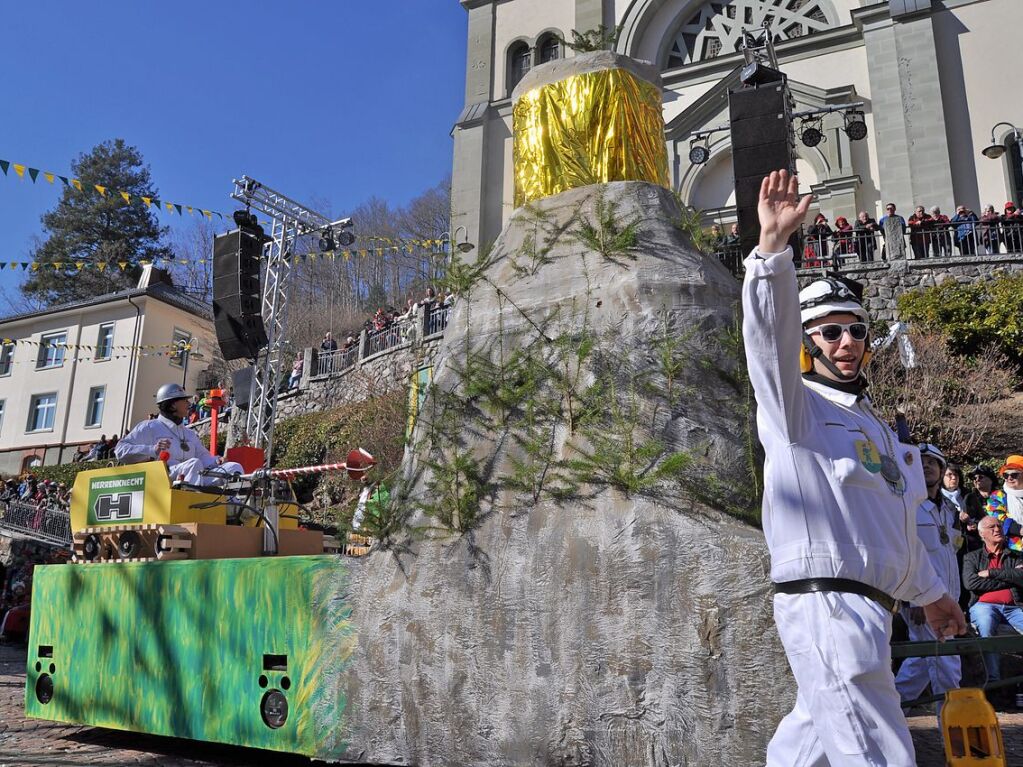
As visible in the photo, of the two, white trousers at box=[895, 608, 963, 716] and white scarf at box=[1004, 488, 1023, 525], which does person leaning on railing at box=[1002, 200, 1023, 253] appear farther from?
white trousers at box=[895, 608, 963, 716]

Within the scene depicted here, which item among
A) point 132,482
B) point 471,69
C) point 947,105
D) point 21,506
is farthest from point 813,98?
point 21,506

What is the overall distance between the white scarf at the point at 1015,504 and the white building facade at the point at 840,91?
12.0 m

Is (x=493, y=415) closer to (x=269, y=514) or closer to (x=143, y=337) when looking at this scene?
(x=269, y=514)

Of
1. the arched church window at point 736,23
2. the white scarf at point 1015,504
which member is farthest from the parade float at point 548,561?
the arched church window at point 736,23

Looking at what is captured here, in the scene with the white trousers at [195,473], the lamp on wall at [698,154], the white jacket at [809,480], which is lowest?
the white jacket at [809,480]

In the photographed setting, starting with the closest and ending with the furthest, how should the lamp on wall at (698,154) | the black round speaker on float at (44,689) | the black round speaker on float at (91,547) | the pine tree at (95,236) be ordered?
the black round speaker on float at (44,689) → the black round speaker on float at (91,547) → the lamp on wall at (698,154) → the pine tree at (95,236)

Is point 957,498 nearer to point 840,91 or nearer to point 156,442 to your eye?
point 156,442

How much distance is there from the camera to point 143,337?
34.3m

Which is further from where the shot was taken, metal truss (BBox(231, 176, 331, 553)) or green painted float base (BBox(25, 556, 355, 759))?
metal truss (BBox(231, 176, 331, 553))

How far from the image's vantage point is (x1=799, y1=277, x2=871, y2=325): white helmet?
105 inches

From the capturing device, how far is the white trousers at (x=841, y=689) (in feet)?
6.89

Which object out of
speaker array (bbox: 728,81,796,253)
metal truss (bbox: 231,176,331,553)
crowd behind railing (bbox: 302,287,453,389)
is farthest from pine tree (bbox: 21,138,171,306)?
speaker array (bbox: 728,81,796,253)

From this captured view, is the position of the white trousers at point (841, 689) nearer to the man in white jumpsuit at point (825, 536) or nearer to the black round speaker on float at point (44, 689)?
the man in white jumpsuit at point (825, 536)

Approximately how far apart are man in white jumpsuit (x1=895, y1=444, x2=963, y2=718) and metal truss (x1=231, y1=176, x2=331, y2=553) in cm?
1122
